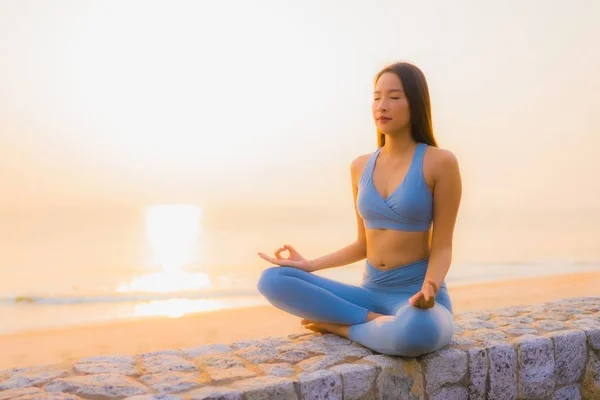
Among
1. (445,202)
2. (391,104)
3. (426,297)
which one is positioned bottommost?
(426,297)

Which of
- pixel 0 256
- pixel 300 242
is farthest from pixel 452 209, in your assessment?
pixel 300 242

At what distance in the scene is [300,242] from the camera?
22719mm

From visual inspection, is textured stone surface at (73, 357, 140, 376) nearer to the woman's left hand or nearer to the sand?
the woman's left hand

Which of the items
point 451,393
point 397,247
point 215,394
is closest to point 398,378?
point 451,393

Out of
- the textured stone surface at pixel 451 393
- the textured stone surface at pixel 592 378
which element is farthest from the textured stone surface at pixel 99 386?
the textured stone surface at pixel 592 378

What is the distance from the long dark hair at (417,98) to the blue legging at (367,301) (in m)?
0.73

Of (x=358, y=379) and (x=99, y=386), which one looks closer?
(x=99, y=386)

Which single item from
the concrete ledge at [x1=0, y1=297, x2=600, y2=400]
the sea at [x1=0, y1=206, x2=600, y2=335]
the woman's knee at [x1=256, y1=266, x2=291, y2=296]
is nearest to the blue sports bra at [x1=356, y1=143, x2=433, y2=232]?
the woman's knee at [x1=256, y1=266, x2=291, y2=296]

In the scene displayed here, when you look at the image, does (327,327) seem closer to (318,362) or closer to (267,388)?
(318,362)

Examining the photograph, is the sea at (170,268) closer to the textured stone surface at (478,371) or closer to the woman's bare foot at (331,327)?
the woman's bare foot at (331,327)

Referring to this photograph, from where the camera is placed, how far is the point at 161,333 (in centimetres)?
721

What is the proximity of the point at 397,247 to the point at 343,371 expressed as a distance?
32.3 inches

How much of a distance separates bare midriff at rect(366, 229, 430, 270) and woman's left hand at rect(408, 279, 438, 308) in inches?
17.8

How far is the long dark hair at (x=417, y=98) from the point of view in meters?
3.16
